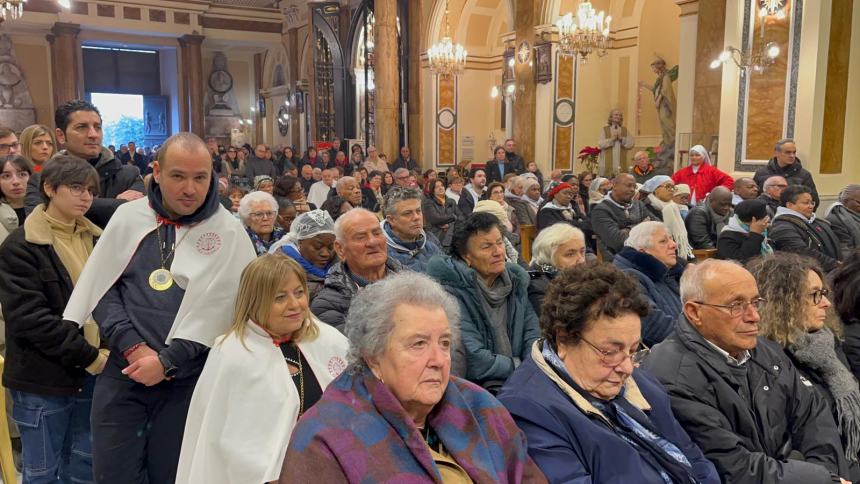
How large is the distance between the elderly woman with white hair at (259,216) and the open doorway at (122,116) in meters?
23.1

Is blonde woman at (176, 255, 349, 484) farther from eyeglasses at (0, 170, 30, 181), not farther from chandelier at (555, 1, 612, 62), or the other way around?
chandelier at (555, 1, 612, 62)

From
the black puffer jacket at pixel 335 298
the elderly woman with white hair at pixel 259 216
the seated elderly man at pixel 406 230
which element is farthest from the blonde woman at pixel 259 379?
the elderly woman with white hair at pixel 259 216

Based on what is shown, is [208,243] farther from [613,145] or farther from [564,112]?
[613,145]

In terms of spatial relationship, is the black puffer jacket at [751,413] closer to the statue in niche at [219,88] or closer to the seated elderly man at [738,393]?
the seated elderly man at [738,393]

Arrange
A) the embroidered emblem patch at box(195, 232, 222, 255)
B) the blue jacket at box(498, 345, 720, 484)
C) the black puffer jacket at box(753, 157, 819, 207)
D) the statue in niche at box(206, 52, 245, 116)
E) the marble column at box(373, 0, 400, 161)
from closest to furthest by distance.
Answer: the blue jacket at box(498, 345, 720, 484) < the embroidered emblem patch at box(195, 232, 222, 255) < the black puffer jacket at box(753, 157, 819, 207) < the marble column at box(373, 0, 400, 161) < the statue in niche at box(206, 52, 245, 116)

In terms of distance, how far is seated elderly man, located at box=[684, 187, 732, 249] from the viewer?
251 inches

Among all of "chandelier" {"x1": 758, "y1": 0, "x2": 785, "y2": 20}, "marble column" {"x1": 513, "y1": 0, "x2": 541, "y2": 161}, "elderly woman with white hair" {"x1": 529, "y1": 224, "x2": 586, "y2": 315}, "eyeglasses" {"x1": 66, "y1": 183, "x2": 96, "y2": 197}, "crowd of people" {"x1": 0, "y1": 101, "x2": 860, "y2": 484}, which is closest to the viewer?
"crowd of people" {"x1": 0, "y1": 101, "x2": 860, "y2": 484}

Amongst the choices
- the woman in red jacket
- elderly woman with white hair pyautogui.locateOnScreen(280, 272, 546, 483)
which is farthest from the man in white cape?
the woman in red jacket

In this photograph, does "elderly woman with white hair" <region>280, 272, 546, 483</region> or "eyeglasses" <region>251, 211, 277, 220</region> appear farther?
"eyeglasses" <region>251, 211, 277, 220</region>

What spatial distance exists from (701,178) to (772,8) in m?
2.26

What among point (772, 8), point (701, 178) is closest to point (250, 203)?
point (701, 178)

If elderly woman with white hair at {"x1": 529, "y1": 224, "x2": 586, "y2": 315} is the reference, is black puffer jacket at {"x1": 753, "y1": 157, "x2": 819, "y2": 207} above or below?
above

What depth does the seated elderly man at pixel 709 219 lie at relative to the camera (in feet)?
20.9

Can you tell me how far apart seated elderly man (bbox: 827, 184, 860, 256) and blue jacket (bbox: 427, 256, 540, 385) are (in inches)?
153
